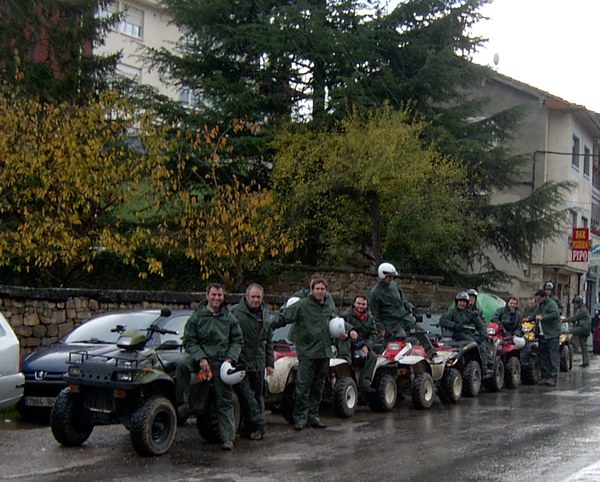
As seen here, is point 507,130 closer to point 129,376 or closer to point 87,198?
point 87,198

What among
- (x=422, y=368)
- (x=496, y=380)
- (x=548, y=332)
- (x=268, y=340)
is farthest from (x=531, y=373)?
(x=268, y=340)

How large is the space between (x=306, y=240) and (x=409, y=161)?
5.32 m

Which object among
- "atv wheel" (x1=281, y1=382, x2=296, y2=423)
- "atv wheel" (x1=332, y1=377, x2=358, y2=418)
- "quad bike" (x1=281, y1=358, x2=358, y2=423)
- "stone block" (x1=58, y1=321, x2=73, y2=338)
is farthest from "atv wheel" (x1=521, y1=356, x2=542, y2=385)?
"stone block" (x1=58, y1=321, x2=73, y2=338)

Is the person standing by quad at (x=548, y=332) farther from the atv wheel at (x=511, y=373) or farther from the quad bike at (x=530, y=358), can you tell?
the atv wheel at (x=511, y=373)

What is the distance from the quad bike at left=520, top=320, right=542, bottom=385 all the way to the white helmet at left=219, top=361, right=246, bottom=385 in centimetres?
1109

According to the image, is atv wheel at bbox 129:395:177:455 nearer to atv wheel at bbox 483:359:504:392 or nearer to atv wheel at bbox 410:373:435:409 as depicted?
atv wheel at bbox 410:373:435:409

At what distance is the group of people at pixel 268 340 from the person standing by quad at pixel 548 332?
552 cm

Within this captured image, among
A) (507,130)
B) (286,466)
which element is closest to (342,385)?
(286,466)

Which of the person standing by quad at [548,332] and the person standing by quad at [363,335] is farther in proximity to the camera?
the person standing by quad at [548,332]

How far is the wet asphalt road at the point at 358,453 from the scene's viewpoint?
8.97 metres

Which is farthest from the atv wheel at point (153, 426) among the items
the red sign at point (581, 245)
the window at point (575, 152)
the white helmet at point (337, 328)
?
the window at point (575, 152)

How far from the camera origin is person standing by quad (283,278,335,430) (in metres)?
12.1

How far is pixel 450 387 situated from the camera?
1584 centimetres

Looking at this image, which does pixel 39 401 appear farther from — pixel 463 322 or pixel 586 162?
pixel 586 162
